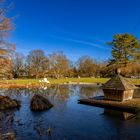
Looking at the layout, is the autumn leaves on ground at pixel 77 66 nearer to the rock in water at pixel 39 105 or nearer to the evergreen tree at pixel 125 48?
the evergreen tree at pixel 125 48

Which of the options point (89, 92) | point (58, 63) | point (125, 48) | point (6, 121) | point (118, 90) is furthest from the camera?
point (58, 63)

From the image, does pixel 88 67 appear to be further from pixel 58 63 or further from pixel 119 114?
pixel 119 114

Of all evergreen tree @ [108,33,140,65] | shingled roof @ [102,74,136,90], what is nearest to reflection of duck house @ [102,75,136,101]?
shingled roof @ [102,74,136,90]

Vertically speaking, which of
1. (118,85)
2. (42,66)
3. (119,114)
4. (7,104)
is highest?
(42,66)

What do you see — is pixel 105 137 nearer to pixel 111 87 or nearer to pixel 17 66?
pixel 111 87

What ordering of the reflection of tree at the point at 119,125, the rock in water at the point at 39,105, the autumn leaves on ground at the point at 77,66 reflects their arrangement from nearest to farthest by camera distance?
the reflection of tree at the point at 119,125, the rock in water at the point at 39,105, the autumn leaves on ground at the point at 77,66

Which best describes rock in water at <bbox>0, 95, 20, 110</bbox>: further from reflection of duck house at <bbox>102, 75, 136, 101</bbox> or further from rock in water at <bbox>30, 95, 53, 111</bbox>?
reflection of duck house at <bbox>102, 75, 136, 101</bbox>

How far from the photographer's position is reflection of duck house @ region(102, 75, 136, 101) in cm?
2227

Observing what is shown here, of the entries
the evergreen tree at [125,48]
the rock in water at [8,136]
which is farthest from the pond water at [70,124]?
the evergreen tree at [125,48]

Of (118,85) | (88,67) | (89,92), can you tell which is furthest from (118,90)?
(88,67)

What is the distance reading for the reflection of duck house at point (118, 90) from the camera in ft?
73.0

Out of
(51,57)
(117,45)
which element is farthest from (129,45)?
(51,57)

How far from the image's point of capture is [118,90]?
2227 cm

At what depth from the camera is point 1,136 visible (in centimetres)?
1189
